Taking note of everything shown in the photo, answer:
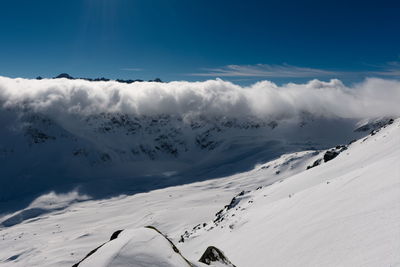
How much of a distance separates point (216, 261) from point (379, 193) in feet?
34.9

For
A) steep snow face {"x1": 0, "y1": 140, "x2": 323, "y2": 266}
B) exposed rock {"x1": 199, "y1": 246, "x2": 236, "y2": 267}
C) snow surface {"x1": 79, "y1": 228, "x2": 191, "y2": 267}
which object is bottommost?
steep snow face {"x1": 0, "y1": 140, "x2": 323, "y2": 266}

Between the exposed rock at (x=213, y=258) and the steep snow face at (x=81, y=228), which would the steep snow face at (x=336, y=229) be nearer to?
the exposed rock at (x=213, y=258)

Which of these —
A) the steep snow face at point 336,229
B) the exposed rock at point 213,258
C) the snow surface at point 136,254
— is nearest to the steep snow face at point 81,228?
the steep snow face at point 336,229

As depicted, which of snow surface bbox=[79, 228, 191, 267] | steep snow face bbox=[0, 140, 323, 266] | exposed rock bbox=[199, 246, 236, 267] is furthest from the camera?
steep snow face bbox=[0, 140, 323, 266]

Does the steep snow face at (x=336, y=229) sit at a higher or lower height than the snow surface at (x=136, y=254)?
lower

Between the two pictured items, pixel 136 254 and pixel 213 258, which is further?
pixel 213 258

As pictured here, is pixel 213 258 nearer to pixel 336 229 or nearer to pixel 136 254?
pixel 336 229

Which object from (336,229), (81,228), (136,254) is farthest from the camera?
(81,228)

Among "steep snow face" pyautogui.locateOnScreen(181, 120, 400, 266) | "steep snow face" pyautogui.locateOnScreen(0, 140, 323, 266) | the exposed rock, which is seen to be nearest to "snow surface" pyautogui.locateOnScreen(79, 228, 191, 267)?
the exposed rock

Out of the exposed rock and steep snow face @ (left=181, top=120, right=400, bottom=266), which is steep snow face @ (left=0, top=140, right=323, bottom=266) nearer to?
steep snow face @ (left=181, top=120, right=400, bottom=266)

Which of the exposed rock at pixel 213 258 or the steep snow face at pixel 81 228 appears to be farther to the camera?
the steep snow face at pixel 81 228

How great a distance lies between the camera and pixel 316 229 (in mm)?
19812

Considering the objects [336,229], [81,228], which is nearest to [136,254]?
[336,229]

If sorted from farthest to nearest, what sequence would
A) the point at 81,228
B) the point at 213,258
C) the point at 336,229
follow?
1. the point at 81,228
2. the point at 213,258
3. the point at 336,229
